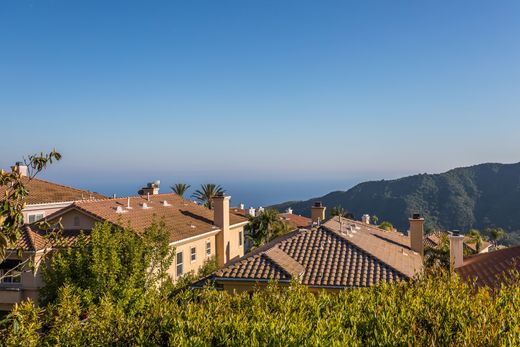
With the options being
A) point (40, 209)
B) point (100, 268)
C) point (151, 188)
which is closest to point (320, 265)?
point (100, 268)

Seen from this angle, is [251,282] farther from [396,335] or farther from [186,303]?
[396,335]

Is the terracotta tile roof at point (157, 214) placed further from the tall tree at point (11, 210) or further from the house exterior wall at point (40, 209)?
the tall tree at point (11, 210)

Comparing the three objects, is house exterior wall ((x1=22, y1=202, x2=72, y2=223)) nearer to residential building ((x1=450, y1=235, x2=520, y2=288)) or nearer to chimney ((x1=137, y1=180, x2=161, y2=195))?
chimney ((x1=137, y1=180, x2=161, y2=195))

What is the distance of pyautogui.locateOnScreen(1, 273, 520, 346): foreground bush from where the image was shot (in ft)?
20.3

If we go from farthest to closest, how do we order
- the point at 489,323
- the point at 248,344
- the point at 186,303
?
1. the point at 186,303
2. the point at 248,344
3. the point at 489,323

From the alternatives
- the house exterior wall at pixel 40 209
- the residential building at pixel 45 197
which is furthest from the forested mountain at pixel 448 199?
the house exterior wall at pixel 40 209

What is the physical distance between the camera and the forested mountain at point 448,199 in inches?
5655

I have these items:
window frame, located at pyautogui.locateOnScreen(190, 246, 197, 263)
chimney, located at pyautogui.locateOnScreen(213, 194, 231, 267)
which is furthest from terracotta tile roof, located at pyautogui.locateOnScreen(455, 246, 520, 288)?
chimney, located at pyautogui.locateOnScreen(213, 194, 231, 267)

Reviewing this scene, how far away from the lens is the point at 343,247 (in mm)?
21516

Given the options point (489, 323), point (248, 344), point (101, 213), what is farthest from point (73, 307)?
point (101, 213)

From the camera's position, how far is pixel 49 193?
39312 mm

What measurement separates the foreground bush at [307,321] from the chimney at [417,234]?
20384 millimetres

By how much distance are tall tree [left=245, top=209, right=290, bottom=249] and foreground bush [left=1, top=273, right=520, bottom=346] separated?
122 feet

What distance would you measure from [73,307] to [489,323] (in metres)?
7.76
